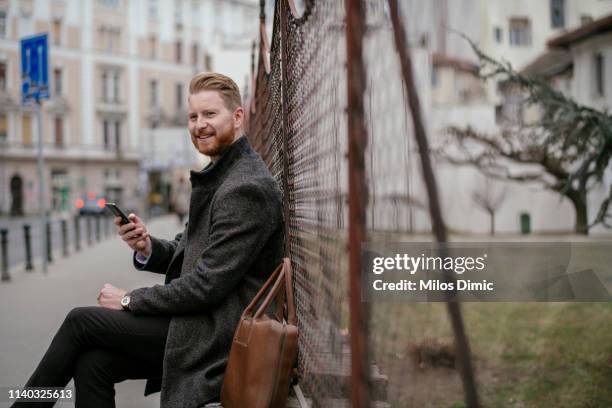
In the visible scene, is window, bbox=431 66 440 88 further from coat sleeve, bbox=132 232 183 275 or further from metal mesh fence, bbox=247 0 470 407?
coat sleeve, bbox=132 232 183 275

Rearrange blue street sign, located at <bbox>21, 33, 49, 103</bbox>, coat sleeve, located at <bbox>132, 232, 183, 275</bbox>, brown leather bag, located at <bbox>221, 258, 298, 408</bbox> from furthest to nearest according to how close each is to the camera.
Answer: blue street sign, located at <bbox>21, 33, 49, 103</bbox> → coat sleeve, located at <bbox>132, 232, 183, 275</bbox> → brown leather bag, located at <bbox>221, 258, 298, 408</bbox>

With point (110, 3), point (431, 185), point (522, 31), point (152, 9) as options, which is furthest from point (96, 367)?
point (152, 9)

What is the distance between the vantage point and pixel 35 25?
173 ft

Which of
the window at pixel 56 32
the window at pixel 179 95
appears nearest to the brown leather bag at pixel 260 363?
the window at pixel 56 32

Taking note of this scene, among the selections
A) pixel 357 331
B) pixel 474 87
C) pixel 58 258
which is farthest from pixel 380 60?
pixel 58 258

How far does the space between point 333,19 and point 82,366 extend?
5.36 feet

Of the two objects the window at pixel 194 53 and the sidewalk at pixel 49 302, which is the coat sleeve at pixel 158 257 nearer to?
the sidewalk at pixel 49 302

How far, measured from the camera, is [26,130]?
170 ft

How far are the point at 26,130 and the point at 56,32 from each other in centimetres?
802

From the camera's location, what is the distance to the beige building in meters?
51.1

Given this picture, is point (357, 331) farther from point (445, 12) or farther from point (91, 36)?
point (91, 36)

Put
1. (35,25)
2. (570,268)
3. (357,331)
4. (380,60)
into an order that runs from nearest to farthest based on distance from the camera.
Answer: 1. (357,331)
2. (380,60)
3. (570,268)
4. (35,25)

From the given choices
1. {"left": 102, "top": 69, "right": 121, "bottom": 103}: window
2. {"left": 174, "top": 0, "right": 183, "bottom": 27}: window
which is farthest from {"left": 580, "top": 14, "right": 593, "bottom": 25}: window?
{"left": 174, "top": 0, "right": 183, "bottom": 27}: window

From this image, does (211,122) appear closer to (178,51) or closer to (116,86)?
(116,86)
